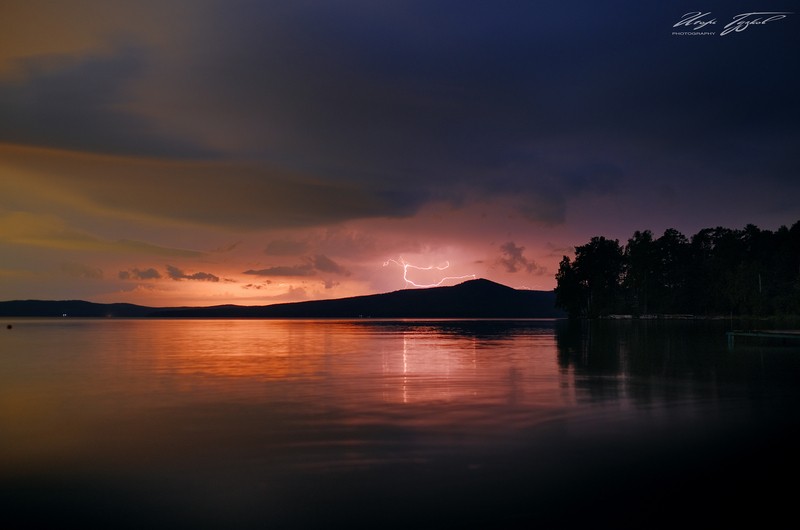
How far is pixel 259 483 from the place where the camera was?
13945 mm

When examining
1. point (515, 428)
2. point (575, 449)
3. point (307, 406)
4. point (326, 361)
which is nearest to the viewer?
point (575, 449)

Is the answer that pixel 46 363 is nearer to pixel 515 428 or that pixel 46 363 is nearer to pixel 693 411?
pixel 515 428

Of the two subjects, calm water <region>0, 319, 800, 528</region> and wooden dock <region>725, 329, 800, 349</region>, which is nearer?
calm water <region>0, 319, 800, 528</region>

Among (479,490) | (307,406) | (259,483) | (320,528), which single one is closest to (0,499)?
(259,483)

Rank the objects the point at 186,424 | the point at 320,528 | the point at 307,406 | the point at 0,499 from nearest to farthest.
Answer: the point at 320,528, the point at 0,499, the point at 186,424, the point at 307,406

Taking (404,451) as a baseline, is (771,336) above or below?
below

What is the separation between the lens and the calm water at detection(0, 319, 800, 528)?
39.0 ft

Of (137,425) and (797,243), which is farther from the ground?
(797,243)

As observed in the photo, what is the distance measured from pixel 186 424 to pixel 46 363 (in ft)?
123

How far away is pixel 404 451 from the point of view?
55.3 ft

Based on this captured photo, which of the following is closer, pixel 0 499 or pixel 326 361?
pixel 0 499

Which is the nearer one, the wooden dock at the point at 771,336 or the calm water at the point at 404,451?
the calm water at the point at 404,451

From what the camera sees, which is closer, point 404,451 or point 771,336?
point 404,451

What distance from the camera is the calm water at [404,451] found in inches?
468
